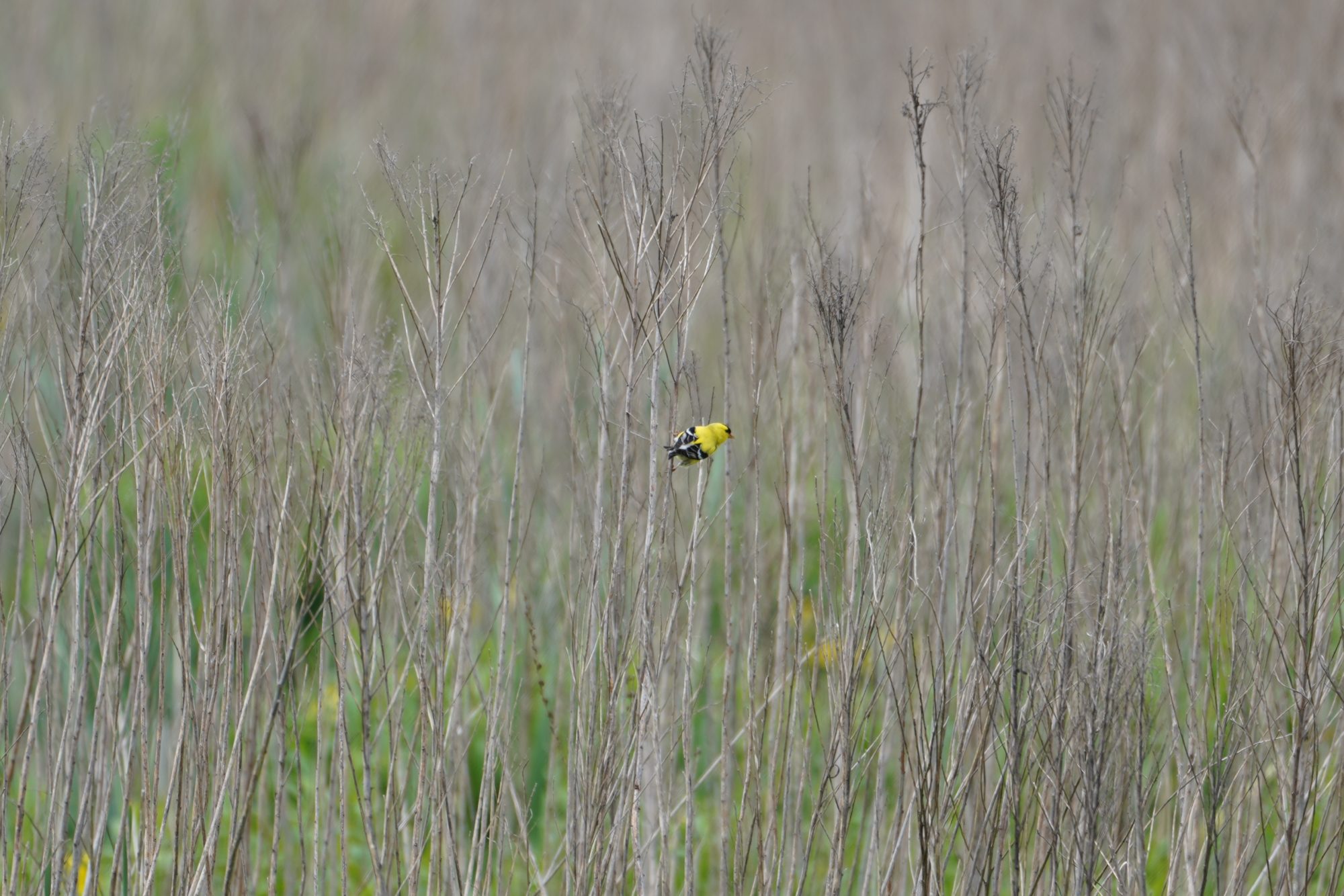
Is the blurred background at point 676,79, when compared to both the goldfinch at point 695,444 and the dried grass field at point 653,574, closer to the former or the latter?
the dried grass field at point 653,574

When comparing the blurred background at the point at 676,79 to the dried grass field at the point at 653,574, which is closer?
the dried grass field at the point at 653,574

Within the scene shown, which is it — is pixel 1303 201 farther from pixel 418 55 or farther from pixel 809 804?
pixel 418 55

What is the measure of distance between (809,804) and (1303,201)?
3.87 metres

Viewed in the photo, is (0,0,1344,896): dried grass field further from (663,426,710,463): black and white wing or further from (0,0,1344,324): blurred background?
(0,0,1344,324): blurred background

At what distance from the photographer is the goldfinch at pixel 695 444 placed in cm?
217

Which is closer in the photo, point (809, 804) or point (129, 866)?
point (129, 866)

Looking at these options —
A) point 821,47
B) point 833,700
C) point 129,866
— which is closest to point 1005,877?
point 833,700

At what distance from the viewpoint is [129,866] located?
9.32ft

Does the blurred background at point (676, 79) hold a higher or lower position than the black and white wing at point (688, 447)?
higher

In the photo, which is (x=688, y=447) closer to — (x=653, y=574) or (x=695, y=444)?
(x=695, y=444)

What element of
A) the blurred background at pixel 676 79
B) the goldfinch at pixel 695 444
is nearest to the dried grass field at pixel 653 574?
the goldfinch at pixel 695 444

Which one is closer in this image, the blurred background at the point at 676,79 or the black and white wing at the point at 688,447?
the black and white wing at the point at 688,447

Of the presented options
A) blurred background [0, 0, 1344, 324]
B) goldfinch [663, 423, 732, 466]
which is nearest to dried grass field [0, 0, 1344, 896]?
goldfinch [663, 423, 732, 466]

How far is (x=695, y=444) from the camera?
2180 mm
